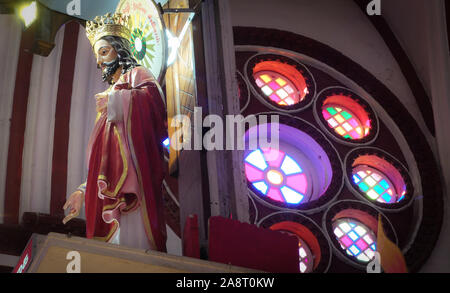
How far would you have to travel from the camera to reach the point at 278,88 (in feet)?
30.9

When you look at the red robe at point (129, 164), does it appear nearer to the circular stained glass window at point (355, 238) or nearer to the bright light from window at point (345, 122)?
the circular stained glass window at point (355, 238)

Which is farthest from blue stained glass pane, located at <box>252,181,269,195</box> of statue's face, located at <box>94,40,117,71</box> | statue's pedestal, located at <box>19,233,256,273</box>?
statue's pedestal, located at <box>19,233,256,273</box>

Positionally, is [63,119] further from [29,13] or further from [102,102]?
[102,102]

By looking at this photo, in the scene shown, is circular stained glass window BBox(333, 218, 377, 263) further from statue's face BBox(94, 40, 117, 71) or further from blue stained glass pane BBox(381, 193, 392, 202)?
statue's face BBox(94, 40, 117, 71)

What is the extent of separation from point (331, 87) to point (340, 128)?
21.2 inches

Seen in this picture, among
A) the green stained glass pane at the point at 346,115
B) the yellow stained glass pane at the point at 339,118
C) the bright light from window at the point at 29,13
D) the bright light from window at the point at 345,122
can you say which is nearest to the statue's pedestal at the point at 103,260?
the bright light from window at the point at 29,13

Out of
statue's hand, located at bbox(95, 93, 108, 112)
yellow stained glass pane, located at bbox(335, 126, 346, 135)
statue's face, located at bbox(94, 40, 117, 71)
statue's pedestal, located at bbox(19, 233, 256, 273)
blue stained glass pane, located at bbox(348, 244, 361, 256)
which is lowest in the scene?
statue's pedestal, located at bbox(19, 233, 256, 273)

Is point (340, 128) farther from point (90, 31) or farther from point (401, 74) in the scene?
point (90, 31)

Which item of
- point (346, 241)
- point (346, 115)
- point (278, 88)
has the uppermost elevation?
point (278, 88)

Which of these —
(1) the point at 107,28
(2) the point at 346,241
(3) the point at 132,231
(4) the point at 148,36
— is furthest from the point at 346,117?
(3) the point at 132,231

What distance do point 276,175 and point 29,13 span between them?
350 centimetres

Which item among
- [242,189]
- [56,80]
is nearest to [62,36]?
[56,80]

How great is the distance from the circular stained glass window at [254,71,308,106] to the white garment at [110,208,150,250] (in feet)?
17.1

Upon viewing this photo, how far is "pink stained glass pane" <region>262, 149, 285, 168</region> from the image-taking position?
861 centimetres
